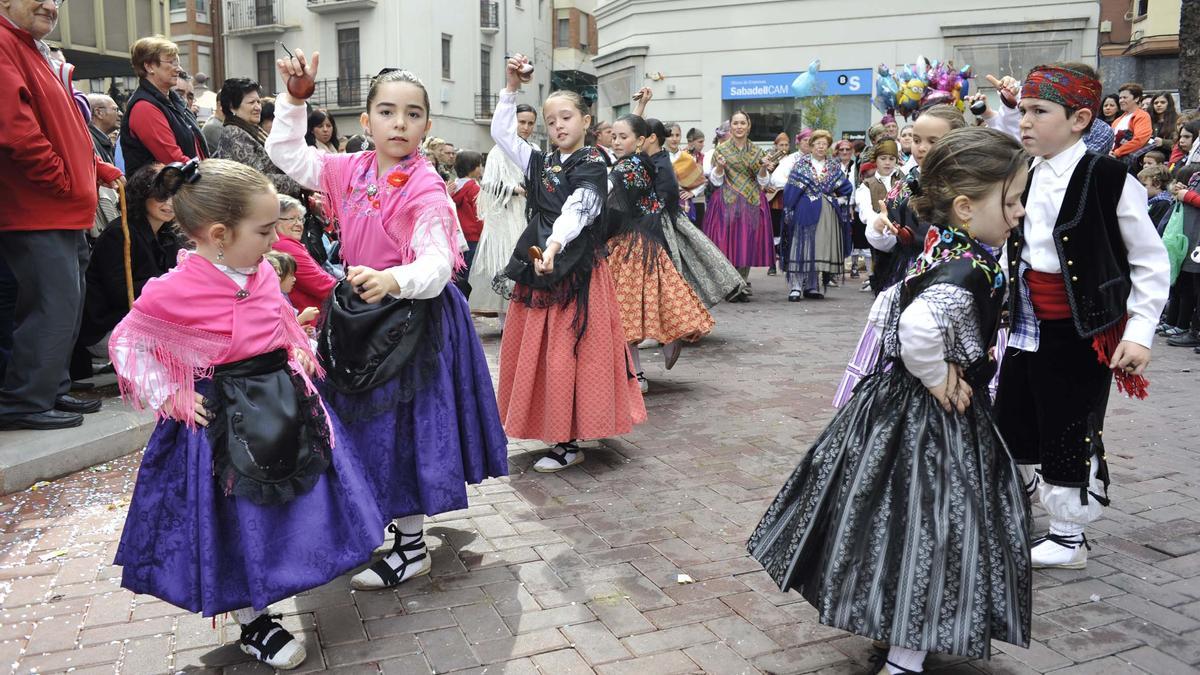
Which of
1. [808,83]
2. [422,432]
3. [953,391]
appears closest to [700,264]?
[422,432]

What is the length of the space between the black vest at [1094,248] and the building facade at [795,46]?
744 inches

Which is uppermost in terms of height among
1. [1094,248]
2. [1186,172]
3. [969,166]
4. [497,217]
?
[1186,172]

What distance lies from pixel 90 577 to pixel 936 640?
3.06m

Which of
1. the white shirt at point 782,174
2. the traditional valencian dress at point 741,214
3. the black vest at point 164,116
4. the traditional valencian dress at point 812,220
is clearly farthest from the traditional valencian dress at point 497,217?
the white shirt at point 782,174

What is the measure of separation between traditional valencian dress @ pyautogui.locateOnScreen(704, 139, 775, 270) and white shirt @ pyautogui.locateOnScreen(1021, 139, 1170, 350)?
26.4 feet

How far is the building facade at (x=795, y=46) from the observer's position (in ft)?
71.5

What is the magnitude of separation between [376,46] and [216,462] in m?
34.3

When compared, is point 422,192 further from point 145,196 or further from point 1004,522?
point 145,196

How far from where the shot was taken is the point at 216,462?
2846 mm

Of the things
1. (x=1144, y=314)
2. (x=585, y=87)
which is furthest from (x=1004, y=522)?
(x=585, y=87)

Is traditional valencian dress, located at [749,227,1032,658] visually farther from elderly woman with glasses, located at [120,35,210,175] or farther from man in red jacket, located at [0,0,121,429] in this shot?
elderly woman with glasses, located at [120,35,210,175]

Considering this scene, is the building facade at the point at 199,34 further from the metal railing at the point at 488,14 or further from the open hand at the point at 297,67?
the open hand at the point at 297,67

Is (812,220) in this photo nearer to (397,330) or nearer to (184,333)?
(397,330)

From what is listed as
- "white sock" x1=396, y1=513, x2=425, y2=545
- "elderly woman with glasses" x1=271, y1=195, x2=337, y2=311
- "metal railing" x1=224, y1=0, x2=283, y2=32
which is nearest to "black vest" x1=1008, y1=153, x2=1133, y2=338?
"white sock" x1=396, y1=513, x2=425, y2=545
